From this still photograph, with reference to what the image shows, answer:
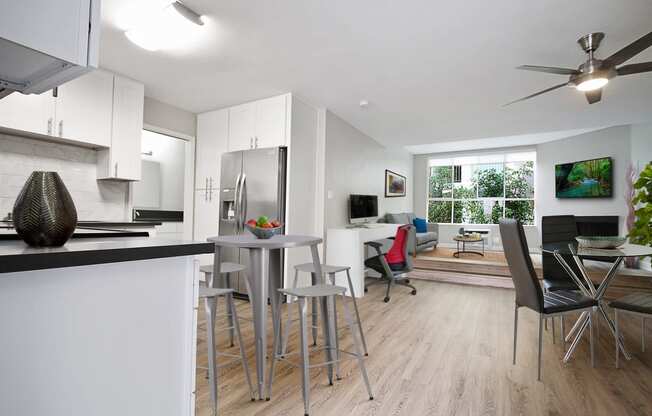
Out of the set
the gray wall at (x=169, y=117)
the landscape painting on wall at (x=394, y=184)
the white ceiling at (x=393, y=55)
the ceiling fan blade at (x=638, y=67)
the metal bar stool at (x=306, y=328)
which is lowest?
the metal bar stool at (x=306, y=328)

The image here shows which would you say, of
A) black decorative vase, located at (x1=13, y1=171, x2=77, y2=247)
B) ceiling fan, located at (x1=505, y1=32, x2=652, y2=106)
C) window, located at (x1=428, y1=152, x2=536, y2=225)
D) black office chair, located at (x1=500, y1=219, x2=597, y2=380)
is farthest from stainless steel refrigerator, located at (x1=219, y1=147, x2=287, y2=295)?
window, located at (x1=428, y1=152, x2=536, y2=225)

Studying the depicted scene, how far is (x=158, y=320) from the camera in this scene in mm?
1021

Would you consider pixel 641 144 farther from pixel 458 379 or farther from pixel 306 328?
pixel 306 328

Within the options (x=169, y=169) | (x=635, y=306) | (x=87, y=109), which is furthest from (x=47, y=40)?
(x=169, y=169)

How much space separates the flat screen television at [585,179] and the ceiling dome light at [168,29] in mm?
7171

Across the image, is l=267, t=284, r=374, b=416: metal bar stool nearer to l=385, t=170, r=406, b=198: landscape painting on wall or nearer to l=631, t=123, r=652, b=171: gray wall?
l=385, t=170, r=406, b=198: landscape painting on wall

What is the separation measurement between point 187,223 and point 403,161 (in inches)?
216

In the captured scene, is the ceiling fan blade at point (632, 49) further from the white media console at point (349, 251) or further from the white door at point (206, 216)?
the white door at point (206, 216)

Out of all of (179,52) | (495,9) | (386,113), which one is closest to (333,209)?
(386,113)

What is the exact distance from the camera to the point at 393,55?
9.64 feet

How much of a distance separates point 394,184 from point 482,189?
272 cm

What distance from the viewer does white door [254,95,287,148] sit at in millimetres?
3914

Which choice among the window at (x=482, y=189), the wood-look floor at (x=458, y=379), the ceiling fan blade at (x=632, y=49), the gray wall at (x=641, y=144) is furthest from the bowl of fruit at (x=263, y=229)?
the window at (x=482, y=189)

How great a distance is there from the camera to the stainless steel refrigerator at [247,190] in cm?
387
